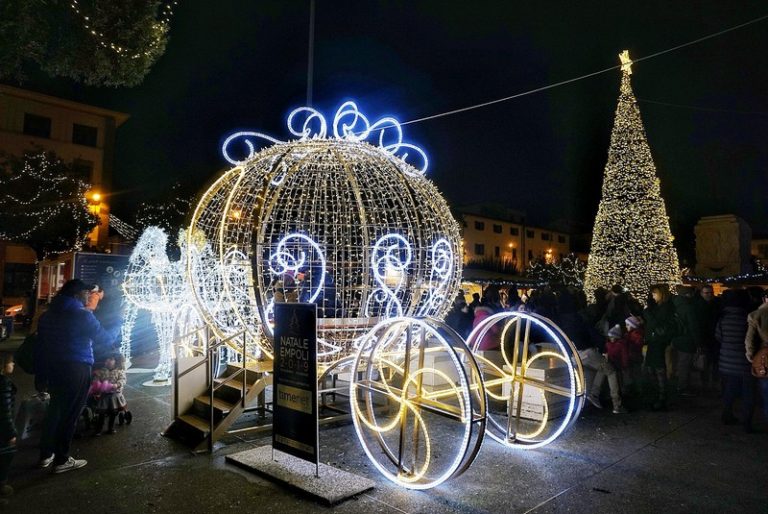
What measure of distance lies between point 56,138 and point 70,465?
34513mm

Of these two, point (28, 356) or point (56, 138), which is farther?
point (56, 138)

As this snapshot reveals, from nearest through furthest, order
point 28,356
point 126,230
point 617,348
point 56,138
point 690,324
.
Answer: point 28,356 → point 617,348 → point 690,324 → point 126,230 → point 56,138

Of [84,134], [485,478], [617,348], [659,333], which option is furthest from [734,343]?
[84,134]

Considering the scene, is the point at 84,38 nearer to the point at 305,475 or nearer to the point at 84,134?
the point at 305,475

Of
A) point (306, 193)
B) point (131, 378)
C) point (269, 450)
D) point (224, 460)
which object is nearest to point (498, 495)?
point (269, 450)

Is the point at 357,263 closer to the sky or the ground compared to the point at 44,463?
closer to the sky

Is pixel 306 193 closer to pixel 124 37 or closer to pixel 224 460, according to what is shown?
pixel 224 460

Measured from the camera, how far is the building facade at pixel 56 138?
2933 centimetres

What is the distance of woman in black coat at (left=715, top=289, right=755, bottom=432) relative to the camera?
6480mm

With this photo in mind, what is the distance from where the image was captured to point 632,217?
18.7 metres

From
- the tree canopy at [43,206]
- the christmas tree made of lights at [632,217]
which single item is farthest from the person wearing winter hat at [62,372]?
the tree canopy at [43,206]

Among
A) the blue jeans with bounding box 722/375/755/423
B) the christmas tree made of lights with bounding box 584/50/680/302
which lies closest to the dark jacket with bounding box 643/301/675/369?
the blue jeans with bounding box 722/375/755/423

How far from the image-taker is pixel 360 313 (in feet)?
21.1

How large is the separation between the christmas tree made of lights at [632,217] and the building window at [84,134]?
32793 millimetres
